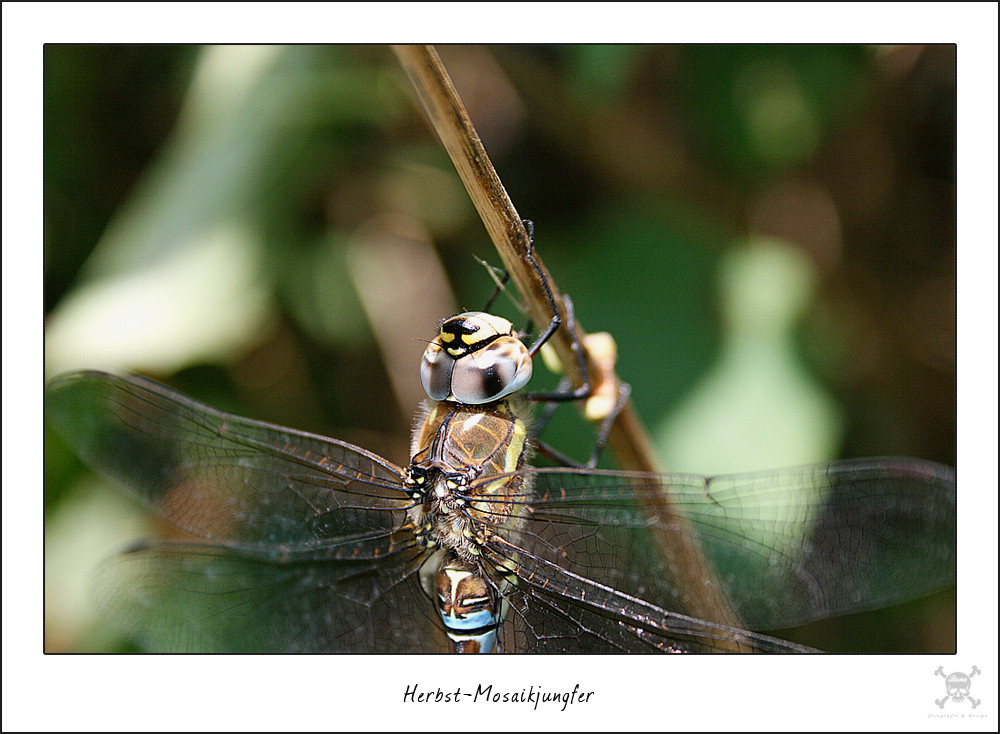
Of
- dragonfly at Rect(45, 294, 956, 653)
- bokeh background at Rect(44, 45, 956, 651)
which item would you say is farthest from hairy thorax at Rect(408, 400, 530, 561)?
bokeh background at Rect(44, 45, 956, 651)

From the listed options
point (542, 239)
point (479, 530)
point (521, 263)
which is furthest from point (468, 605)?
point (542, 239)

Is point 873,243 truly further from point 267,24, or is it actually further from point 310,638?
point 310,638

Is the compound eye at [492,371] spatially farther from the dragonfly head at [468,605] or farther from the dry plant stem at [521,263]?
the dragonfly head at [468,605]

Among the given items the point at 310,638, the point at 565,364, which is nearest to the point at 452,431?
the point at 565,364

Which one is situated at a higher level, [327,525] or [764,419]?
[764,419]

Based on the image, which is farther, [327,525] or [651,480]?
[327,525]

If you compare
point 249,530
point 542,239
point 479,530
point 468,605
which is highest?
point 542,239

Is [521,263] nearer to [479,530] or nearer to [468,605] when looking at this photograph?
[479,530]
